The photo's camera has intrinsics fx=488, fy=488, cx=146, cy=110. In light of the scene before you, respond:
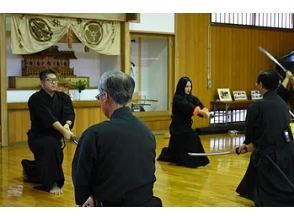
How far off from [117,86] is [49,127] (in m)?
2.77

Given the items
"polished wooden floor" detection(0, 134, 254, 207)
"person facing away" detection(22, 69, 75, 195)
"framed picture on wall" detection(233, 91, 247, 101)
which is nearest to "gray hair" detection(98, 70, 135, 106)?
"polished wooden floor" detection(0, 134, 254, 207)

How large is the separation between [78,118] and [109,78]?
6.50 m

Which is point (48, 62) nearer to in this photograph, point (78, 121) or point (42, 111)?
point (78, 121)

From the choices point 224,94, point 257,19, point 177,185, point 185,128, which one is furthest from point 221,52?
point 177,185

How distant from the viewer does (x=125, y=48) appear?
884 centimetres

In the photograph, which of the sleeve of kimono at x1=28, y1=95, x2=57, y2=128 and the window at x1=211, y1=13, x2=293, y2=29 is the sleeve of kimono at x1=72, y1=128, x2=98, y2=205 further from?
the window at x1=211, y1=13, x2=293, y2=29

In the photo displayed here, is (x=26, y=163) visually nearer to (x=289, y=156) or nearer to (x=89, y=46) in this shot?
(x=289, y=156)

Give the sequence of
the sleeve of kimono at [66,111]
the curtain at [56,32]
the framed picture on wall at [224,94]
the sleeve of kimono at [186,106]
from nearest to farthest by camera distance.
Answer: the sleeve of kimono at [66,111]
the sleeve of kimono at [186,106]
the curtain at [56,32]
the framed picture on wall at [224,94]

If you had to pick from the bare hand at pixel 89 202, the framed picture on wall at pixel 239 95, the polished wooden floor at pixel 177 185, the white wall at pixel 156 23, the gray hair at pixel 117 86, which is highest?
the white wall at pixel 156 23

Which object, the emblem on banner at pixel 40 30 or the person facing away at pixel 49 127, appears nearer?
the person facing away at pixel 49 127

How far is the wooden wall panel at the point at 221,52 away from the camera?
9.69 meters

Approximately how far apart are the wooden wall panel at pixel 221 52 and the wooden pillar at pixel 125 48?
1.11 meters

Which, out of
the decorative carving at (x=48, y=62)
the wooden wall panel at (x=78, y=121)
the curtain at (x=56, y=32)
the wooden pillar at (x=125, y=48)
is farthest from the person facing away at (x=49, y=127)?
the wooden pillar at (x=125, y=48)

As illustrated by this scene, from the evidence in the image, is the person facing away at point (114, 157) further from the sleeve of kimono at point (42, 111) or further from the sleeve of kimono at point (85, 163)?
the sleeve of kimono at point (42, 111)
